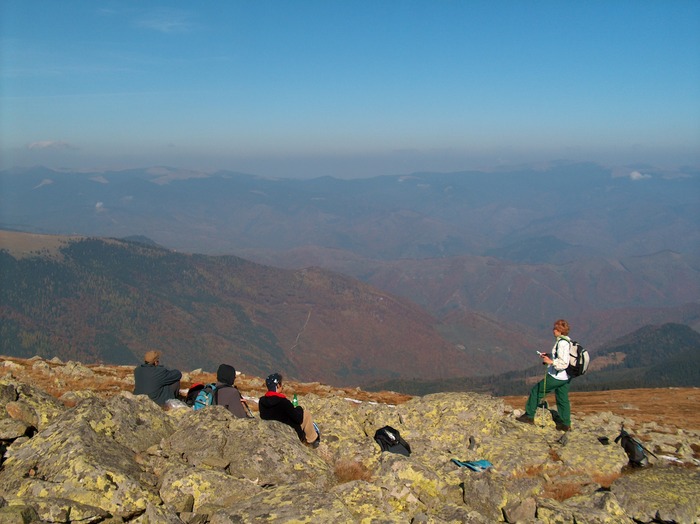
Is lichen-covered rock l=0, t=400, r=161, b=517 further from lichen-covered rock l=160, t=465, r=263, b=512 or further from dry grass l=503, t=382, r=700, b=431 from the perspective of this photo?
dry grass l=503, t=382, r=700, b=431

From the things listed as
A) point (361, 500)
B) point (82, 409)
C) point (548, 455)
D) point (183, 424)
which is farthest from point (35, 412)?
point (548, 455)

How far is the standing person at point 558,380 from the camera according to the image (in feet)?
64.3

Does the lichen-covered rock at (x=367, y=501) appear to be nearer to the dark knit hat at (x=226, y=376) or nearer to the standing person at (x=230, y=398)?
the standing person at (x=230, y=398)

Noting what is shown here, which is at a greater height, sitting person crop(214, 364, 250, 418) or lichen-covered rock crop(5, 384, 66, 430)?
lichen-covered rock crop(5, 384, 66, 430)

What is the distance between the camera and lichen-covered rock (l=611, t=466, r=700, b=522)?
43.9 ft

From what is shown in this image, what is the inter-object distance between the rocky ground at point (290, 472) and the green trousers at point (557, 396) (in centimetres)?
85

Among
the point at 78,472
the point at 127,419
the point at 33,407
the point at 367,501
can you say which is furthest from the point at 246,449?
the point at 33,407

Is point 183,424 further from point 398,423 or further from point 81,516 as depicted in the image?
point 398,423

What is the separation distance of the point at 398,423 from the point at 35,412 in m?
12.8

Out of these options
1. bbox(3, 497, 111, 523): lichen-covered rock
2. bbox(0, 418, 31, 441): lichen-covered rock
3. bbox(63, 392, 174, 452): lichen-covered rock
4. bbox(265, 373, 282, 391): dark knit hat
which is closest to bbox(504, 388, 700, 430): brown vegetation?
bbox(265, 373, 282, 391): dark knit hat

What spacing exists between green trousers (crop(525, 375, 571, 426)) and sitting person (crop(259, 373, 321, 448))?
9.65m

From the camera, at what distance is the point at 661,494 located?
14.2 m

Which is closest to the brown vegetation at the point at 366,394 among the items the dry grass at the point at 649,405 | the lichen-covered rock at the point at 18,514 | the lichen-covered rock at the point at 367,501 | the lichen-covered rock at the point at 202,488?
the dry grass at the point at 649,405

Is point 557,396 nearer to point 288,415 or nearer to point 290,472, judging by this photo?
point 288,415
